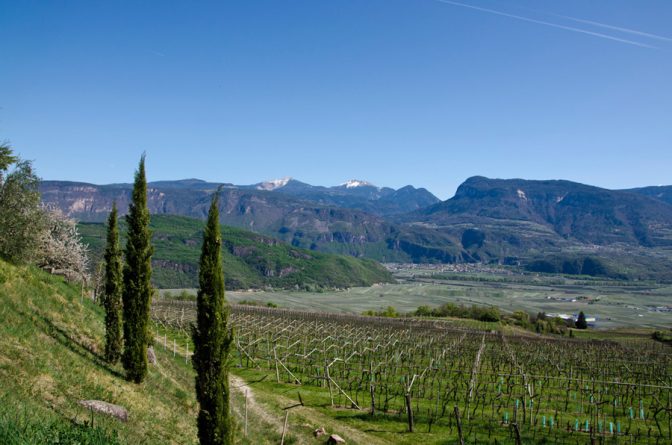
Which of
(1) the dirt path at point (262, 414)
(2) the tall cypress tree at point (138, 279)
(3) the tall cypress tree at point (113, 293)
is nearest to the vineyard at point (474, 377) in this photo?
(1) the dirt path at point (262, 414)

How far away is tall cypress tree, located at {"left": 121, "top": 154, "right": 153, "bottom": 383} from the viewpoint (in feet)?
77.5

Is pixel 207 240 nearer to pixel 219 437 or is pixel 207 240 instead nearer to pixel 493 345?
pixel 219 437

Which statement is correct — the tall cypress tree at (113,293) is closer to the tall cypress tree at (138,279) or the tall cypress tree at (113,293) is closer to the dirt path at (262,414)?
the tall cypress tree at (138,279)

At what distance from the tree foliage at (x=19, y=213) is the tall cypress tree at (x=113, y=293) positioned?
6.87 meters

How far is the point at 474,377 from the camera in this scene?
40.9 metres

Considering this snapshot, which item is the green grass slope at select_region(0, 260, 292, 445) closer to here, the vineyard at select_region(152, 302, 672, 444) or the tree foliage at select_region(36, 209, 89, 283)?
the tree foliage at select_region(36, 209, 89, 283)

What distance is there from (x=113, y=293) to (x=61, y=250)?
19.8 m

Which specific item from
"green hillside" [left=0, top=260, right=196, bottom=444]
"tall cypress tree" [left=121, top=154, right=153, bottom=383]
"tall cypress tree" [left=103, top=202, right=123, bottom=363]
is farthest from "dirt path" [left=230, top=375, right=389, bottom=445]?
"tall cypress tree" [left=103, top=202, right=123, bottom=363]

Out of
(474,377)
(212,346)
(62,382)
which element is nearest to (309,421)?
(212,346)

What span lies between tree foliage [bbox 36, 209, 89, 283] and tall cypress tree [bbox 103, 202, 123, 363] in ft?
48.6

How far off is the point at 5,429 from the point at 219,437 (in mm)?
8074

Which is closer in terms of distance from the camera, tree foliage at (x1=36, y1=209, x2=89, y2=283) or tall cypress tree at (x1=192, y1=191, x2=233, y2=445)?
tall cypress tree at (x1=192, y1=191, x2=233, y2=445)

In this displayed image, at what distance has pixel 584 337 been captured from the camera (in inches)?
3573

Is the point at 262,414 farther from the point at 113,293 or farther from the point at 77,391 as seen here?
the point at 77,391
